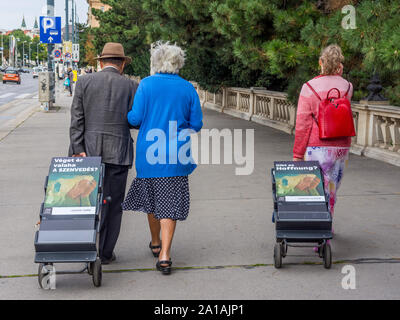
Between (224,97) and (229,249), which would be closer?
(229,249)

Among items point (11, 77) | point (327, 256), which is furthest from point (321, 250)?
point (11, 77)

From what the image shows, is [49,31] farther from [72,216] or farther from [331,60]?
[72,216]

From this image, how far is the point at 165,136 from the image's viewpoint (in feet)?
17.3

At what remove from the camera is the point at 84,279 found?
205 inches

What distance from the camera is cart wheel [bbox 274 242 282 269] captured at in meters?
5.37

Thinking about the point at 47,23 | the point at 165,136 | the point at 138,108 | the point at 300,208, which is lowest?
the point at 300,208

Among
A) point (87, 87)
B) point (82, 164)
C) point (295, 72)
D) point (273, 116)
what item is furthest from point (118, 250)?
point (273, 116)

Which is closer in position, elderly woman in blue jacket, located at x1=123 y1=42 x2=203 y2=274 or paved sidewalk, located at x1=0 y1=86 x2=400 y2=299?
paved sidewalk, located at x1=0 y1=86 x2=400 y2=299

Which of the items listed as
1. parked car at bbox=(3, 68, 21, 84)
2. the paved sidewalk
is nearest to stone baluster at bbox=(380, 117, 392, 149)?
the paved sidewalk

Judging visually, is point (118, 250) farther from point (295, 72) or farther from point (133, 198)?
point (295, 72)

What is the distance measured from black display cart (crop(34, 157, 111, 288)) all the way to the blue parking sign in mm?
20168

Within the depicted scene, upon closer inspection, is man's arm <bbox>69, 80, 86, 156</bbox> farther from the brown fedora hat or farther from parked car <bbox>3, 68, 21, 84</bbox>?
parked car <bbox>3, 68, 21, 84</bbox>

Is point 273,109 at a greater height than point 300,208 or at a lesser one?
greater

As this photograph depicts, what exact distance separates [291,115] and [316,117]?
10588 millimetres
